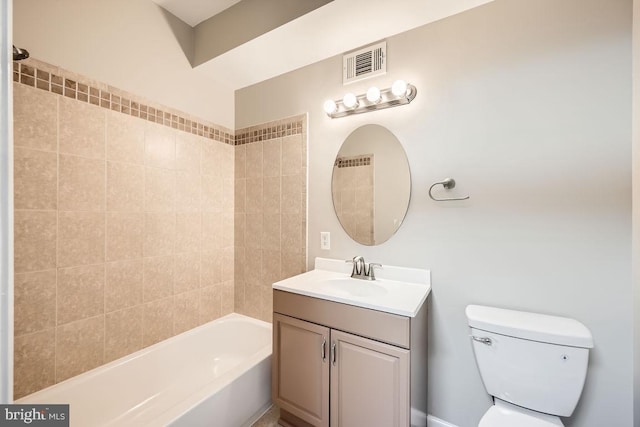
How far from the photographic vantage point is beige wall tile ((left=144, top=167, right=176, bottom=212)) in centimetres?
176


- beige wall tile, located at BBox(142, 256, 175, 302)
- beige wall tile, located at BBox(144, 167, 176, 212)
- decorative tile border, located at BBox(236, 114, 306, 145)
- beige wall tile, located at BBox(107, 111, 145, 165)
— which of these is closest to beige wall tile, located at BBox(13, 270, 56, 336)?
beige wall tile, located at BBox(142, 256, 175, 302)

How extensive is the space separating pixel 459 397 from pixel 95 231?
7.58 ft

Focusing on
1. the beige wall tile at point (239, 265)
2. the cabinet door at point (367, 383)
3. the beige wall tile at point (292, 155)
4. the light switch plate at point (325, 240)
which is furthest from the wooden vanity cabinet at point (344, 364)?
the beige wall tile at point (292, 155)

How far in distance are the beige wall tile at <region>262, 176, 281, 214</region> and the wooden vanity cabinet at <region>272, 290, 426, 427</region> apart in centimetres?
80

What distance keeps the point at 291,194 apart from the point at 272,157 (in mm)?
378

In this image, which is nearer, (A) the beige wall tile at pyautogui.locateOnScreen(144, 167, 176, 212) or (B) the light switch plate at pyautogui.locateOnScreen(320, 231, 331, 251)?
(A) the beige wall tile at pyautogui.locateOnScreen(144, 167, 176, 212)

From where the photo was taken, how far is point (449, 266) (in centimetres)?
149

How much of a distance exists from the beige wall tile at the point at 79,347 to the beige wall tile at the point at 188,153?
1129 millimetres

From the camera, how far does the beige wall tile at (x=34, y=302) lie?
1.23 metres

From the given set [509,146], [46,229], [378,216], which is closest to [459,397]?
[378,216]

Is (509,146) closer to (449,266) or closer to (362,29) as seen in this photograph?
(449,266)

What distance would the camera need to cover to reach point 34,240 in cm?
128

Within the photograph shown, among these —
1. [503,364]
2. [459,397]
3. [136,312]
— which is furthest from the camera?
[136,312]

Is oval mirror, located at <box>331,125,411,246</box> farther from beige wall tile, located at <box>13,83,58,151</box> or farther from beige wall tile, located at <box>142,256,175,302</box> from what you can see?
beige wall tile, located at <box>13,83,58,151</box>
